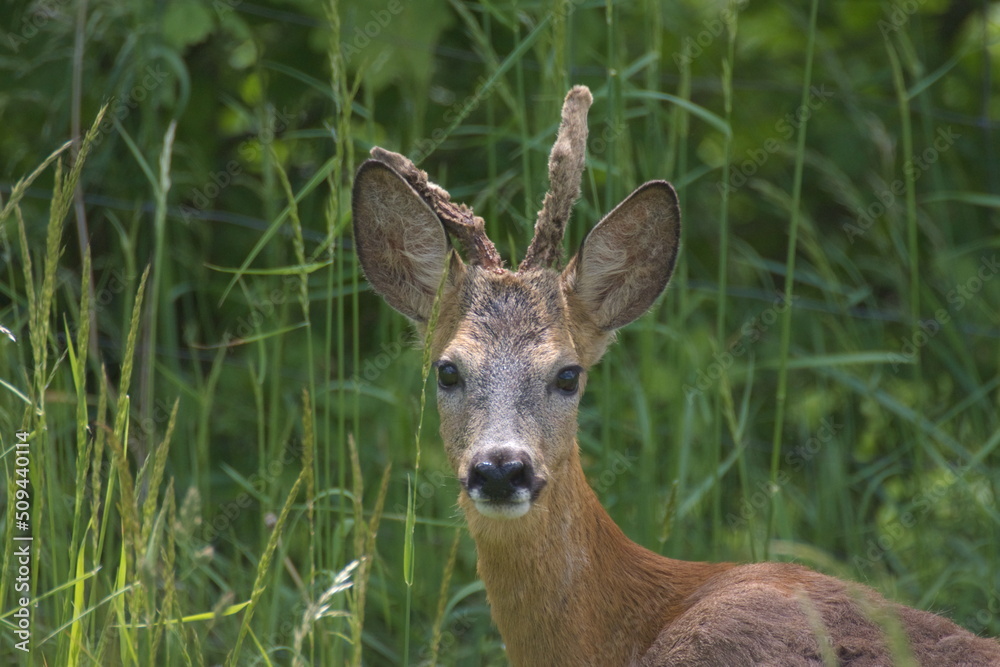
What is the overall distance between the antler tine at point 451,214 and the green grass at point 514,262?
0.20 metres

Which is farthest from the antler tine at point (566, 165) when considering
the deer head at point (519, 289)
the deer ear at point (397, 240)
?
the deer ear at point (397, 240)

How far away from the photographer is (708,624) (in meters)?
2.86

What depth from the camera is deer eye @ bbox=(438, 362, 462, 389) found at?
320 cm

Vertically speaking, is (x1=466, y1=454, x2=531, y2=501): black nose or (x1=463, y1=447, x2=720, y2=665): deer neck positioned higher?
(x1=466, y1=454, x2=531, y2=501): black nose

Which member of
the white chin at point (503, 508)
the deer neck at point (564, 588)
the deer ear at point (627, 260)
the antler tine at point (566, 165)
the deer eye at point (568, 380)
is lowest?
the deer neck at point (564, 588)

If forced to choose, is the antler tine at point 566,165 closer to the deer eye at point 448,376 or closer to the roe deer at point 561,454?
the roe deer at point 561,454

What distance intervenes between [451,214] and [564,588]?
3.71 feet

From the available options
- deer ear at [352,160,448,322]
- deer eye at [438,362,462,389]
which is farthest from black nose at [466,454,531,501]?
deer ear at [352,160,448,322]

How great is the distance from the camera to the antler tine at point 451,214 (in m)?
3.41

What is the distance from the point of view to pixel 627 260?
3463mm

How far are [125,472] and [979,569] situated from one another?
10.7ft

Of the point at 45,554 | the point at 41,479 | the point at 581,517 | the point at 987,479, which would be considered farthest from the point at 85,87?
the point at 987,479

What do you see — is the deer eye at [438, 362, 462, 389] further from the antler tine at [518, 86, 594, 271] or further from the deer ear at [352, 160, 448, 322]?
the antler tine at [518, 86, 594, 271]

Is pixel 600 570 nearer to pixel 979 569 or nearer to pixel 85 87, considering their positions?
pixel 979 569
